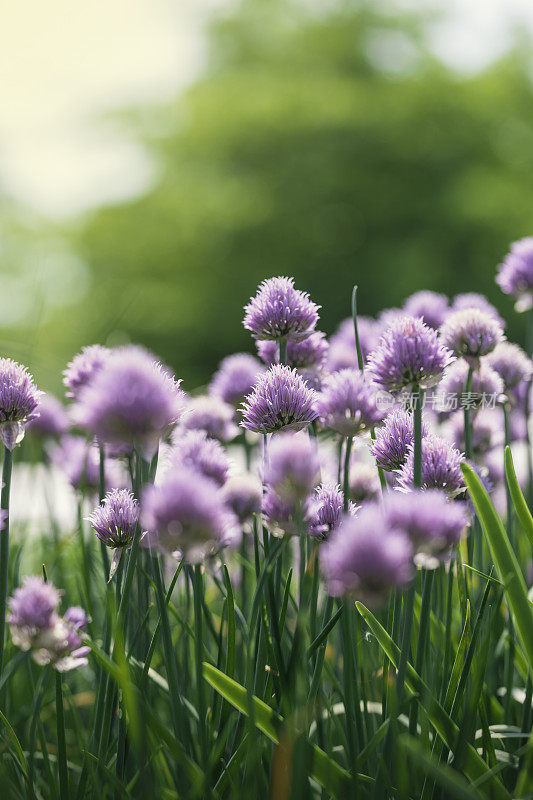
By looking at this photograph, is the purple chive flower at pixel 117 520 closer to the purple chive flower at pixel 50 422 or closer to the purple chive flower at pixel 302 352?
the purple chive flower at pixel 302 352

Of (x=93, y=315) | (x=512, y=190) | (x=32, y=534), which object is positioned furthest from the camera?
(x=93, y=315)

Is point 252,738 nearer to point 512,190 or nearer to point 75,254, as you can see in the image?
point 512,190

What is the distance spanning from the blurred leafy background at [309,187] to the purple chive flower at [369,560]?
11349 millimetres

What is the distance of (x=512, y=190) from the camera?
38.9 feet

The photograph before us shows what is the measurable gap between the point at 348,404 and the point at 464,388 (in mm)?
470

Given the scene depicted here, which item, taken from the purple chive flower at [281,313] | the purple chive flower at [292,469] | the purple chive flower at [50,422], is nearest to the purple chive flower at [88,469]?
the purple chive flower at [50,422]

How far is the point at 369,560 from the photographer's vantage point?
1.78 feet

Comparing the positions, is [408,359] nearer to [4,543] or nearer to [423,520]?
[423,520]

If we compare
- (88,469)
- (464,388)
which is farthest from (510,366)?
(88,469)

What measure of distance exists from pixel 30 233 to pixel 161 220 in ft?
9.74

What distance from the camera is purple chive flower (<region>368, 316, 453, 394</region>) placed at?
0.82m

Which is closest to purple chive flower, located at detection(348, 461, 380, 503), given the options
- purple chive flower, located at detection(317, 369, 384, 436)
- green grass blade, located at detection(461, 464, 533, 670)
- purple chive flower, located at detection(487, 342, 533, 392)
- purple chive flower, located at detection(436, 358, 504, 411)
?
purple chive flower, located at detection(436, 358, 504, 411)

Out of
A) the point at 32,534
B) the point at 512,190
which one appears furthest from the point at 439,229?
the point at 32,534

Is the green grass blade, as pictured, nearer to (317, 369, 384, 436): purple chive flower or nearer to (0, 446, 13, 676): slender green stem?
(317, 369, 384, 436): purple chive flower
